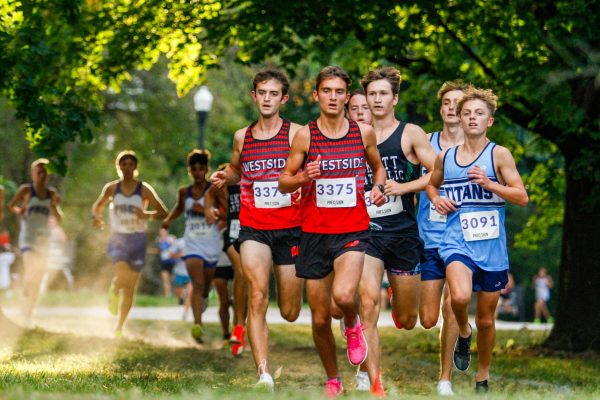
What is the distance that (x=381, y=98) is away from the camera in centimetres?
988

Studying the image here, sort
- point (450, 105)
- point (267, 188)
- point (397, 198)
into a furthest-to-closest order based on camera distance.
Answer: point (450, 105) < point (397, 198) < point (267, 188)

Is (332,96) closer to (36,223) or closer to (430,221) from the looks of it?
(430,221)

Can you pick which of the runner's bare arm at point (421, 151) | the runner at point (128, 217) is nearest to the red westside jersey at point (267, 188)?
the runner's bare arm at point (421, 151)

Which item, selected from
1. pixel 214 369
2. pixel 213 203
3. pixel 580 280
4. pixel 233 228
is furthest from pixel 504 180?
pixel 580 280

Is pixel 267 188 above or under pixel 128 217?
above

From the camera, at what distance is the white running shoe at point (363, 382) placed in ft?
30.3

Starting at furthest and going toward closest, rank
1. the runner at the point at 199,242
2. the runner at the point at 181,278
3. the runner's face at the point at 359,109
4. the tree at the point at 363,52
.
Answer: the runner at the point at 181,278 < the runner at the point at 199,242 < the tree at the point at 363,52 < the runner's face at the point at 359,109

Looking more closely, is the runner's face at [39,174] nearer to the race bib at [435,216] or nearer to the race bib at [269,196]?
the race bib at [435,216]

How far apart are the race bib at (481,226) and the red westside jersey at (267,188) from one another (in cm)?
127

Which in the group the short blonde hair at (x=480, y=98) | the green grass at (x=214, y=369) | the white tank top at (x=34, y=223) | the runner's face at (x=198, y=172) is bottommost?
the green grass at (x=214, y=369)

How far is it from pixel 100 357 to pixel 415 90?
7.14 meters

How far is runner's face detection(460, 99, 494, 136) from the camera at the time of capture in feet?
31.3

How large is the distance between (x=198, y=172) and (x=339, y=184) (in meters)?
6.63

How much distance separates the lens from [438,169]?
964cm
